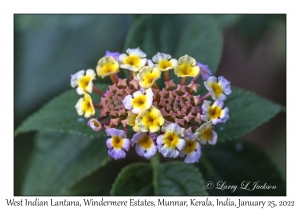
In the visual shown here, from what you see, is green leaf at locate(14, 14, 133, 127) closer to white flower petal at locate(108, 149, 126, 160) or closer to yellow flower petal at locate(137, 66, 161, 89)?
yellow flower petal at locate(137, 66, 161, 89)

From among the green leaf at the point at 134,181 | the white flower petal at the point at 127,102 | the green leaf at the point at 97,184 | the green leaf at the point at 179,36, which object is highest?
the green leaf at the point at 179,36

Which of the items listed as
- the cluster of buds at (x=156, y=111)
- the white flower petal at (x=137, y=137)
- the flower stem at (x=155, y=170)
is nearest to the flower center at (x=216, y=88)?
the cluster of buds at (x=156, y=111)

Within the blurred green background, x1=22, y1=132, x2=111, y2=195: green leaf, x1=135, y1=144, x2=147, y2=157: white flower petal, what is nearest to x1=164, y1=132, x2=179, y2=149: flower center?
x1=135, y1=144, x2=147, y2=157: white flower petal

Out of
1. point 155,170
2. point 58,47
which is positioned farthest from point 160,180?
point 58,47

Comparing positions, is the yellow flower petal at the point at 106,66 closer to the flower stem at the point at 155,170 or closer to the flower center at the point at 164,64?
the flower center at the point at 164,64

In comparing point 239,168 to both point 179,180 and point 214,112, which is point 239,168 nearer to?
point 179,180

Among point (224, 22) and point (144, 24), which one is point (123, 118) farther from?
point (224, 22)
